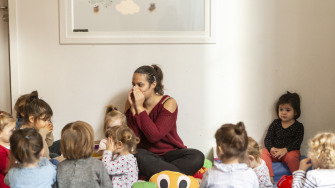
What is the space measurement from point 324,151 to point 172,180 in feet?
2.81

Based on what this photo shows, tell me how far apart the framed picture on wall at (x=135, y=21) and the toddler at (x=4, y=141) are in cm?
88

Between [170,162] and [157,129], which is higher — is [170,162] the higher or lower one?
the lower one

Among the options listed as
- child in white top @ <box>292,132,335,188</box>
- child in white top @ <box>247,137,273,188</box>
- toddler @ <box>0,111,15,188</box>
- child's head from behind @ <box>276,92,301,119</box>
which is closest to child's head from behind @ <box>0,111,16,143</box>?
toddler @ <box>0,111,15,188</box>

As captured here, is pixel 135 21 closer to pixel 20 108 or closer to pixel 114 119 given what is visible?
pixel 114 119

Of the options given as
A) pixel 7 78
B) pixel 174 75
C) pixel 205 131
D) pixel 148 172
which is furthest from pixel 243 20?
pixel 7 78

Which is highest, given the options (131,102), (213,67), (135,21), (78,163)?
(135,21)

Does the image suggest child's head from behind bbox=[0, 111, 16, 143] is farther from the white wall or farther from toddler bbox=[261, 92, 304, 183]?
toddler bbox=[261, 92, 304, 183]

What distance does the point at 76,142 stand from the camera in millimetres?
2023

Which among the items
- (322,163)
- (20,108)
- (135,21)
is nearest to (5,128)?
(20,108)

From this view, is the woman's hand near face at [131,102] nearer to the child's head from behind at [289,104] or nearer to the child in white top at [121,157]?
the child in white top at [121,157]

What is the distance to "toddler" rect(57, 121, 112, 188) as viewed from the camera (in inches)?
79.4

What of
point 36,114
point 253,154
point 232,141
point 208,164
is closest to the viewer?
point 232,141

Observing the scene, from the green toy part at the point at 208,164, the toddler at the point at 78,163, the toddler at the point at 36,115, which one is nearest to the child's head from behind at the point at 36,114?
the toddler at the point at 36,115

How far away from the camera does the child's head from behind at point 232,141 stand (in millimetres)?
1892
